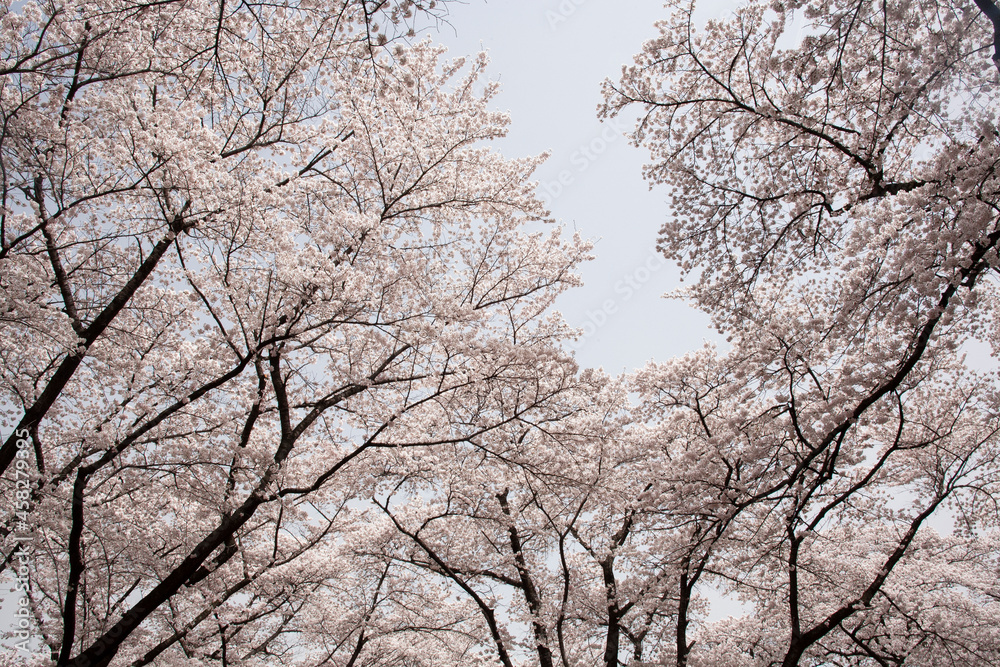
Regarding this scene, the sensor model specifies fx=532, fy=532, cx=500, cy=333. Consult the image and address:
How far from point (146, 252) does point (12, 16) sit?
108 inches

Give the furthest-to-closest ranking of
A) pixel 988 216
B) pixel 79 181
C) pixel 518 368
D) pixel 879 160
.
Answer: pixel 518 368 → pixel 79 181 → pixel 879 160 → pixel 988 216

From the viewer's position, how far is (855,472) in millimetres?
11281

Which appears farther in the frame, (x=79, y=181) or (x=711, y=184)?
(x=79, y=181)

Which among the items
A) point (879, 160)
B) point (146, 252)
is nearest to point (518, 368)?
point (879, 160)

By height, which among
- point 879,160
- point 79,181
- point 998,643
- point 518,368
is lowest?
point 998,643

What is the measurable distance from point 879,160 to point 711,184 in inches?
52.2

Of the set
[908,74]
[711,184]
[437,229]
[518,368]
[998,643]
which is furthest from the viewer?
[998,643]

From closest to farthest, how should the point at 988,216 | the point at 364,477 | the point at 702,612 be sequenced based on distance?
the point at 988,216 < the point at 364,477 < the point at 702,612

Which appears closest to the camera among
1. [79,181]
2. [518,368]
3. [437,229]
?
[79,181]

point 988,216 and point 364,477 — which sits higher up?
point 364,477

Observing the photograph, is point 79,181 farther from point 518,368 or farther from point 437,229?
point 518,368

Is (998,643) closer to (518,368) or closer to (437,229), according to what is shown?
(518,368)

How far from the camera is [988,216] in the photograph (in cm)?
361

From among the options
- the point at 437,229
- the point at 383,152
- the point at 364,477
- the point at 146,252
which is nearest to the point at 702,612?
the point at 364,477
